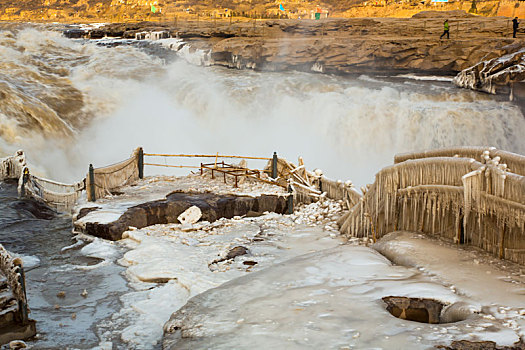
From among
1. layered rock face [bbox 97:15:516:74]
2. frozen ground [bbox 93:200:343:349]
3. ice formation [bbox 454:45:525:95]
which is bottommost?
frozen ground [bbox 93:200:343:349]

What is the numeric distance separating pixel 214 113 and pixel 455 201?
874 inches

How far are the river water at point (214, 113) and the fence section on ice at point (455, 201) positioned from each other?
13.4m

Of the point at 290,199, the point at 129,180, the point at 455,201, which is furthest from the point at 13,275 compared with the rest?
the point at 129,180

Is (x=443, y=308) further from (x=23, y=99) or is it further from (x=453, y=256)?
(x=23, y=99)

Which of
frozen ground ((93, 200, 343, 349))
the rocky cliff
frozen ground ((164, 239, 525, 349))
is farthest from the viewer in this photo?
the rocky cliff

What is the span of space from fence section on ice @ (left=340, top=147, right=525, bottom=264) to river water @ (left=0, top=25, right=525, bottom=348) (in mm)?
13431

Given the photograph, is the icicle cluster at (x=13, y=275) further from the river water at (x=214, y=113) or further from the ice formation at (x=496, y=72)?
the ice formation at (x=496, y=72)

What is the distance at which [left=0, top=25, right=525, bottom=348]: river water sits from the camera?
74.1 ft

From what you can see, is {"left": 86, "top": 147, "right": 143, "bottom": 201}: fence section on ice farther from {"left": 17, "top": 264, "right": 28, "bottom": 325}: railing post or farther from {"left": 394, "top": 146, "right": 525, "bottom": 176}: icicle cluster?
{"left": 394, "top": 146, "right": 525, "bottom": 176}: icicle cluster

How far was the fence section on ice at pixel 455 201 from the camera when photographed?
6.69 meters

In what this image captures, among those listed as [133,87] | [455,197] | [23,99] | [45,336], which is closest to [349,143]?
[133,87]

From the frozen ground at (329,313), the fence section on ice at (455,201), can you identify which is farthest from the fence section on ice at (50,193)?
the frozen ground at (329,313)

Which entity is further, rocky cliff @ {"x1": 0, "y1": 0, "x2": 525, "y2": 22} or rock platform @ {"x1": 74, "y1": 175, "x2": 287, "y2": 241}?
rocky cliff @ {"x1": 0, "y1": 0, "x2": 525, "y2": 22}

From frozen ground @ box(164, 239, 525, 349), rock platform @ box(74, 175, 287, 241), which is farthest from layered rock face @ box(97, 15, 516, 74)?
frozen ground @ box(164, 239, 525, 349)
